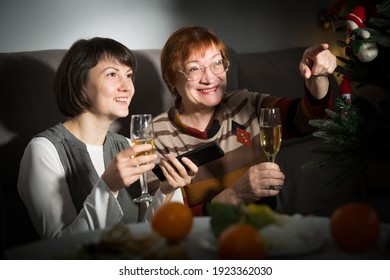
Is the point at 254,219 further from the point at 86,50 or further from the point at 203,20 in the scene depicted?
the point at 203,20

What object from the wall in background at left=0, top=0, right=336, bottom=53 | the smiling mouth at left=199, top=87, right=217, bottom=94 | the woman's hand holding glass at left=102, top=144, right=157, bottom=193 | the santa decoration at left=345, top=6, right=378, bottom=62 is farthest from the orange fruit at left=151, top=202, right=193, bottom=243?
the wall in background at left=0, top=0, right=336, bottom=53

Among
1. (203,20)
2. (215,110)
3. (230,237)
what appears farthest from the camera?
(203,20)

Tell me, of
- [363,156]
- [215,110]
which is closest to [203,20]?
[215,110]

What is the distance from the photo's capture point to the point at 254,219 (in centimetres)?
81

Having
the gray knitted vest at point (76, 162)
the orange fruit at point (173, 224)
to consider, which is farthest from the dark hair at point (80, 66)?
the orange fruit at point (173, 224)

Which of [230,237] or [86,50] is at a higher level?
[86,50]

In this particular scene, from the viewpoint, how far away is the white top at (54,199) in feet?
4.31

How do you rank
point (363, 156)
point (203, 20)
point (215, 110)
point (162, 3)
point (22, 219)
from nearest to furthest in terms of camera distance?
1. point (363, 156)
2. point (22, 219)
3. point (215, 110)
4. point (162, 3)
5. point (203, 20)

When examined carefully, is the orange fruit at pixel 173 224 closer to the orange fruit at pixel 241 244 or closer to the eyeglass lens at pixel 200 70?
the orange fruit at pixel 241 244

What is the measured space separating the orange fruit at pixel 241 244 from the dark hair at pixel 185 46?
3.43 feet

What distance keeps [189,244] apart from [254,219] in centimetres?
11

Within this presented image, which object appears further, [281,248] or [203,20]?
[203,20]

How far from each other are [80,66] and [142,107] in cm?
41

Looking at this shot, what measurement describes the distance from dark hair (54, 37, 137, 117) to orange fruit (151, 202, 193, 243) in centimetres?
77
